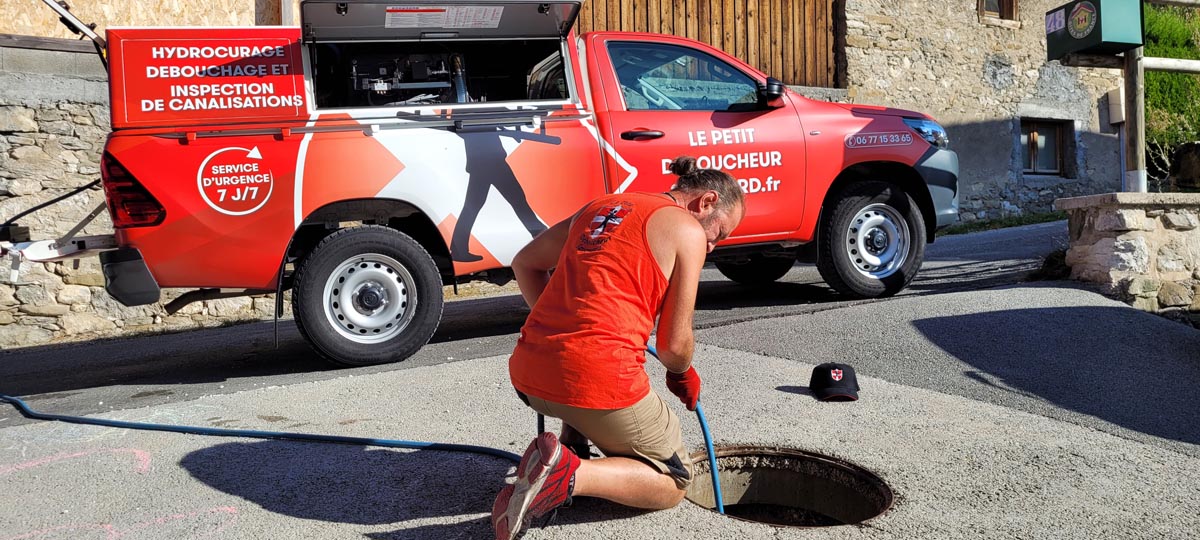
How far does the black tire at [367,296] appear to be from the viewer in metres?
5.20

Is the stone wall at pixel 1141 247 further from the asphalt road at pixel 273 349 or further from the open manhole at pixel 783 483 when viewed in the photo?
the open manhole at pixel 783 483

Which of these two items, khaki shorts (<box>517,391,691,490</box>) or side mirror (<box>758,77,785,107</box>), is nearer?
khaki shorts (<box>517,391,691,490</box>)

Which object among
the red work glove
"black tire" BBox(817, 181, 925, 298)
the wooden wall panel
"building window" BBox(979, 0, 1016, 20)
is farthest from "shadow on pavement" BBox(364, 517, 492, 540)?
"building window" BBox(979, 0, 1016, 20)

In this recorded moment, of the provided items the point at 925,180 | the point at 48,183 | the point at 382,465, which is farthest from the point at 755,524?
the point at 48,183

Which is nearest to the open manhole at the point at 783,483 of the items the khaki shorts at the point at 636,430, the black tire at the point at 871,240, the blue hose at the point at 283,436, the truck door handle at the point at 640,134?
the khaki shorts at the point at 636,430

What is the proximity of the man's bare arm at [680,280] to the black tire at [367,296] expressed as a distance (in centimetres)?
280

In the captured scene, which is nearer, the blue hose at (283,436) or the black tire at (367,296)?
the blue hose at (283,436)

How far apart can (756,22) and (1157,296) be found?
317 inches

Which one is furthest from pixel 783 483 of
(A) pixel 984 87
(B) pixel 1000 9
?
(B) pixel 1000 9

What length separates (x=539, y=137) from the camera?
5.62 metres

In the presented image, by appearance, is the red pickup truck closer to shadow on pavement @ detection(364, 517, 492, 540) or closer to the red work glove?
shadow on pavement @ detection(364, 517, 492, 540)

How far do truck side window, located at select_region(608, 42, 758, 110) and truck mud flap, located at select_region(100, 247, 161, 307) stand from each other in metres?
3.07

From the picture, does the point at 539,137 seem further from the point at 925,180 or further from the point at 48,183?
the point at 48,183

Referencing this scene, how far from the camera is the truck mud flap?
487cm
